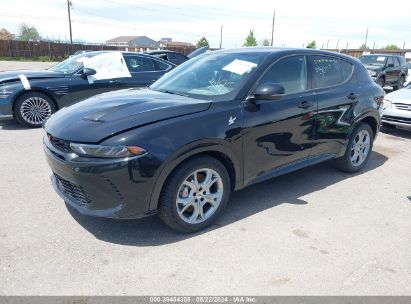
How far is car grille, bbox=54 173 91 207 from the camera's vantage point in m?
2.95

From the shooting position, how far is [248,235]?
328 centimetres

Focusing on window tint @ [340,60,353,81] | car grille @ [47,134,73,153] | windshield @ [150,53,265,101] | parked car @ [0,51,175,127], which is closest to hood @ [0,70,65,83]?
parked car @ [0,51,175,127]

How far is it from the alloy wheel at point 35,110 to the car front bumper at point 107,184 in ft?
15.0

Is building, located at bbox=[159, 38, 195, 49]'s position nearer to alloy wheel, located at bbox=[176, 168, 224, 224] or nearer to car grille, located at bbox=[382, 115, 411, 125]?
car grille, located at bbox=[382, 115, 411, 125]

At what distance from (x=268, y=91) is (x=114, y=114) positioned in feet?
4.70

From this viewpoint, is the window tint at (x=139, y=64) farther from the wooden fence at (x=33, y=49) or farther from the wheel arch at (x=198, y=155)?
the wooden fence at (x=33, y=49)

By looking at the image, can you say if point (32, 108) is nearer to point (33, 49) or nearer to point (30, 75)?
point (30, 75)

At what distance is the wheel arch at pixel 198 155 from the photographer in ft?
9.47

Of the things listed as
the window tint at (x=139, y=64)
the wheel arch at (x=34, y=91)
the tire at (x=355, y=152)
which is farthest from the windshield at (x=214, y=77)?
the window tint at (x=139, y=64)

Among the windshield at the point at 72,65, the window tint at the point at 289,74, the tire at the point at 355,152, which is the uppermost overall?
the window tint at the point at 289,74

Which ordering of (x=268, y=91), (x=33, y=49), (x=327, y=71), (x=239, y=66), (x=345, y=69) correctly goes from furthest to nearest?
(x=33, y=49)
(x=345, y=69)
(x=327, y=71)
(x=239, y=66)
(x=268, y=91)

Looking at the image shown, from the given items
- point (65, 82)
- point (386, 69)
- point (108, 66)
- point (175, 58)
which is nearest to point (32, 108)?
point (65, 82)

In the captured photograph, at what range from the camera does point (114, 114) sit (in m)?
3.05

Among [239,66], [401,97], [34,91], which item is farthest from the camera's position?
[401,97]
